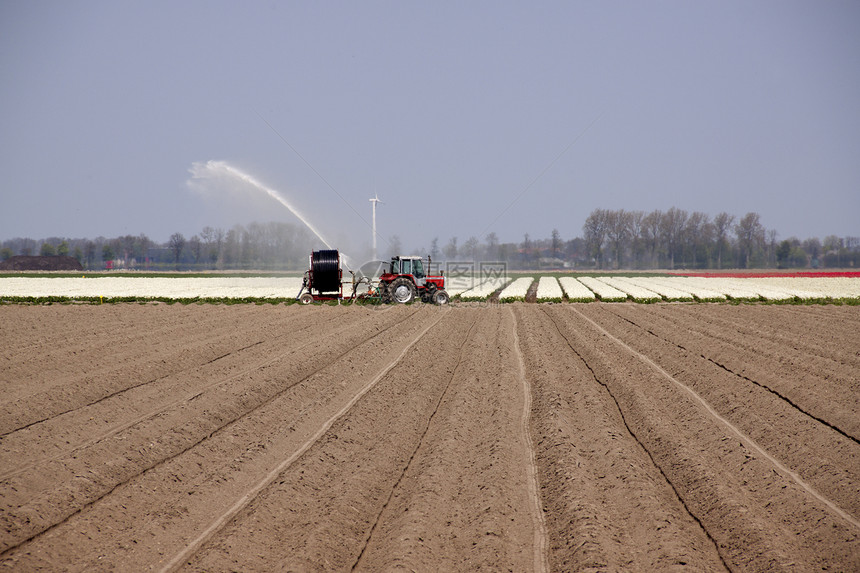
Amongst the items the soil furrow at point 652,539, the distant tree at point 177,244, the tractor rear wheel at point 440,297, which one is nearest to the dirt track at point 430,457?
the soil furrow at point 652,539

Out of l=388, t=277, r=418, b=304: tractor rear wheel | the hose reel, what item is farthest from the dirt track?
the hose reel

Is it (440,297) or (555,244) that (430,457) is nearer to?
(440,297)

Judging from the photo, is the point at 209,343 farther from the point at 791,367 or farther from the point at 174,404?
the point at 791,367

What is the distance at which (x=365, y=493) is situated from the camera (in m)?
6.84

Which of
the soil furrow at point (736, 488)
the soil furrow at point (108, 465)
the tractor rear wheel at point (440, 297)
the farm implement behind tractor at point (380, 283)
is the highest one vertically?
the farm implement behind tractor at point (380, 283)

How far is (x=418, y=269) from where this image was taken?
25.5 m

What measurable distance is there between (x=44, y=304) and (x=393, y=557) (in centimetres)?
3120

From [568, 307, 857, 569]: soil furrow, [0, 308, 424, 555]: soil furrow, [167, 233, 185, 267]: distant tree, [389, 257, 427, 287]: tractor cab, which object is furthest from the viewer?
[167, 233, 185, 267]: distant tree

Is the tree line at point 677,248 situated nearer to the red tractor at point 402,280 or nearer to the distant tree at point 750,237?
the distant tree at point 750,237

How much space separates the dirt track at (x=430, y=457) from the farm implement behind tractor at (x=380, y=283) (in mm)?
9151

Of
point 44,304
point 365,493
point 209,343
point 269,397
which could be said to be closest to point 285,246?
point 44,304

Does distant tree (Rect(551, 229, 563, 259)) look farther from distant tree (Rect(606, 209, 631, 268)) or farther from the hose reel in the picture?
the hose reel

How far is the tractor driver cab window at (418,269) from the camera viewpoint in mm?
25297

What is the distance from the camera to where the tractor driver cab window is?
2530cm
